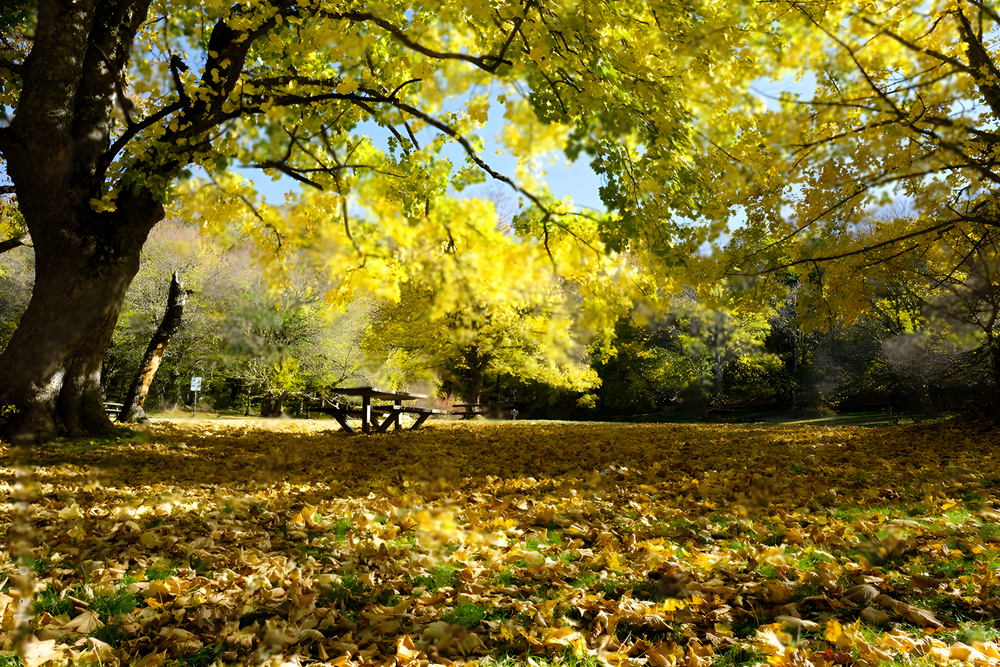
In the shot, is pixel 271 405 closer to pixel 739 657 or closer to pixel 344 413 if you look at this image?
pixel 344 413

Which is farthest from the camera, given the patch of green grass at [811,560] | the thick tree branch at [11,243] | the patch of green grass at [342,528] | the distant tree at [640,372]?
the distant tree at [640,372]

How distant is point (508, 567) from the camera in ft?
8.57

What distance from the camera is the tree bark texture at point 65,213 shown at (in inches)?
252

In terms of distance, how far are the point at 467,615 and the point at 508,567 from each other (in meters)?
0.54

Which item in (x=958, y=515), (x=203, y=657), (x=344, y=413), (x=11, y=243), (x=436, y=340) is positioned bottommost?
(x=203, y=657)

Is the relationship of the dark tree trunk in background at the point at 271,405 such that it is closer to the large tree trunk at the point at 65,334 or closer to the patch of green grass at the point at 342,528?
the large tree trunk at the point at 65,334

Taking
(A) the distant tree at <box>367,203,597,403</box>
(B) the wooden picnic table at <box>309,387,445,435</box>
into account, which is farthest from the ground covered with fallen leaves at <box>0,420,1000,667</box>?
(A) the distant tree at <box>367,203,597,403</box>

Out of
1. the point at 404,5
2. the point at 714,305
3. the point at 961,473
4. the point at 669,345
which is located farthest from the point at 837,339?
the point at 404,5

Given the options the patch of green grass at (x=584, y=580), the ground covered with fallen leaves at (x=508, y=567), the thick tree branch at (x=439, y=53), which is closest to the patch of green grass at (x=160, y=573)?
the ground covered with fallen leaves at (x=508, y=567)

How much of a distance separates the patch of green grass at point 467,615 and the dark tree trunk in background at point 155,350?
11.4m

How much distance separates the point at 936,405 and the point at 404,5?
46.3 ft

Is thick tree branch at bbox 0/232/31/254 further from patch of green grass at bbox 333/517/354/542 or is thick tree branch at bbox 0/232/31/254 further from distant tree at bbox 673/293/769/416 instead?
distant tree at bbox 673/293/769/416

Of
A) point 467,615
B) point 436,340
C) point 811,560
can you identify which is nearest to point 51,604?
point 467,615

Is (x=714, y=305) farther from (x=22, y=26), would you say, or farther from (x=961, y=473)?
(x=22, y=26)
